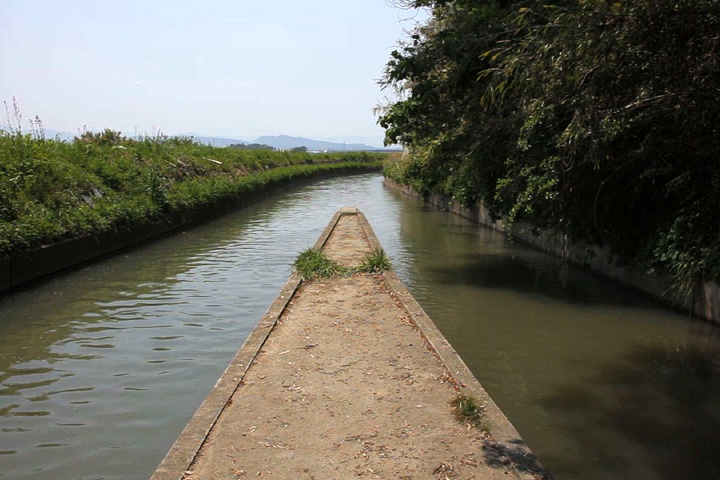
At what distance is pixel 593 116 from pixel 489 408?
4054 mm

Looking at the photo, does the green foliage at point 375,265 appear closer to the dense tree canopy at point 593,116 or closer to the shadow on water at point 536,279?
the shadow on water at point 536,279

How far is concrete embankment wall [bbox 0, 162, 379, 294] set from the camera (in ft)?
31.6

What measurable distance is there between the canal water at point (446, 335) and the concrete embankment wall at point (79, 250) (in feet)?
0.89

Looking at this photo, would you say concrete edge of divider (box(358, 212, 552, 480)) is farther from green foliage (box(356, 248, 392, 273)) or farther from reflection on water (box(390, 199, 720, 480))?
green foliage (box(356, 248, 392, 273))

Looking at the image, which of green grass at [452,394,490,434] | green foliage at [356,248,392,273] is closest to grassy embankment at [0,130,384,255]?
green foliage at [356,248,392,273]

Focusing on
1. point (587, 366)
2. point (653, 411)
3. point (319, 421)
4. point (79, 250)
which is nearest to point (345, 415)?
point (319, 421)

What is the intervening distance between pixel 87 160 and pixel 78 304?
837 centimetres

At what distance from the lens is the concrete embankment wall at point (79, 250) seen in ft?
31.6

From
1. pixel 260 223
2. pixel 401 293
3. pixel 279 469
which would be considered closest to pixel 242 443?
pixel 279 469

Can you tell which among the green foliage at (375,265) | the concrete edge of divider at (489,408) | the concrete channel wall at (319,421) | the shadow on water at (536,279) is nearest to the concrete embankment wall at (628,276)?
the shadow on water at (536,279)

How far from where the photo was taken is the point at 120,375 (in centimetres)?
623

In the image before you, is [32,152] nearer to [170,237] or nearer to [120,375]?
[170,237]

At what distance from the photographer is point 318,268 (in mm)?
10125

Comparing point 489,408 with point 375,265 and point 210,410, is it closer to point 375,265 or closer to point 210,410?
point 210,410
